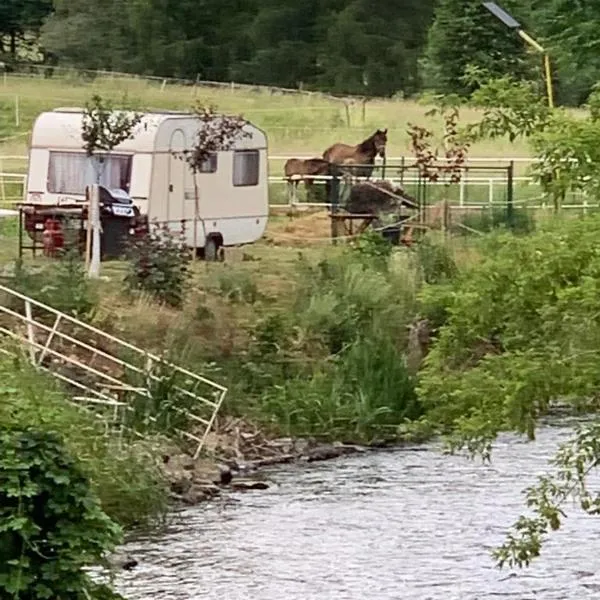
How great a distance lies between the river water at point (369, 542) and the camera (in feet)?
44.2

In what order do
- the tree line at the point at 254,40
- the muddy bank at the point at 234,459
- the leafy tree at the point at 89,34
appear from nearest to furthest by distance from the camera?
the muddy bank at the point at 234,459
the tree line at the point at 254,40
the leafy tree at the point at 89,34

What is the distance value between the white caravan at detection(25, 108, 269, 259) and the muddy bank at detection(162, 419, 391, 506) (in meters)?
6.43

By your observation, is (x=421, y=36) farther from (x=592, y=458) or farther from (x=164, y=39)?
(x=592, y=458)

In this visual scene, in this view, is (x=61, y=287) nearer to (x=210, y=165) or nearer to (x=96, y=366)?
(x=96, y=366)

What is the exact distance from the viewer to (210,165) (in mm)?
27438

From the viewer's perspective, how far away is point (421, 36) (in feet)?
207

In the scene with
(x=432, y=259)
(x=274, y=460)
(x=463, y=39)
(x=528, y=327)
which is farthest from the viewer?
(x=463, y=39)

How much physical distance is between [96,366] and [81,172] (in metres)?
7.26

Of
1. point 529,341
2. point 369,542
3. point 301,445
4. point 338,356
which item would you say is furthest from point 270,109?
point 529,341

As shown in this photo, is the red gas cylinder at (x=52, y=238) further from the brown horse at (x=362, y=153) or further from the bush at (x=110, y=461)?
the brown horse at (x=362, y=153)

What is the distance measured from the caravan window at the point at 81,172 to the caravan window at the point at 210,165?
1322 millimetres

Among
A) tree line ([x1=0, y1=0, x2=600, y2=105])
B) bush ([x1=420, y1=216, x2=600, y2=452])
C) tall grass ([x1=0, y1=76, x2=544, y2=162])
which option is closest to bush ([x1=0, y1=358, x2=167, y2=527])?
bush ([x1=420, y1=216, x2=600, y2=452])

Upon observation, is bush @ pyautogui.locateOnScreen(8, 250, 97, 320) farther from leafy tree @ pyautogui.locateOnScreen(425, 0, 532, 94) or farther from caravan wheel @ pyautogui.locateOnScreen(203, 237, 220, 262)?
leafy tree @ pyautogui.locateOnScreen(425, 0, 532, 94)

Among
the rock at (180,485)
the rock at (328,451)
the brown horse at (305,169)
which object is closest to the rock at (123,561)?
the rock at (180,485)
